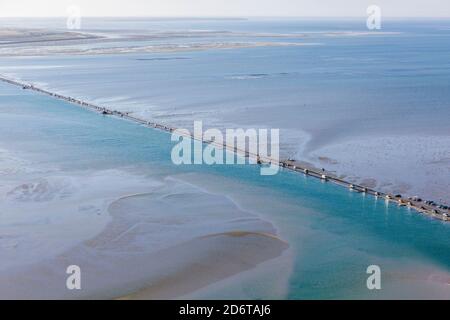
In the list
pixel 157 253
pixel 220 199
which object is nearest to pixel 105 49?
pixel 220 199

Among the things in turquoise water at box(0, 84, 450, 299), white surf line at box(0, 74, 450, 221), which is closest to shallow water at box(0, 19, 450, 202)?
white surf line at box(0, 74, 450, 221)

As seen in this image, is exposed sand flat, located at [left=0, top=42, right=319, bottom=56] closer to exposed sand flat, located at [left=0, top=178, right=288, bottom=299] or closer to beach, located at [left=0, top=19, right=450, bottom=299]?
beach, located at [left=0, top=19, right=450, bottom=299]

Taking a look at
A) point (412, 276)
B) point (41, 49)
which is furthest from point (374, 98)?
point (41, 49)

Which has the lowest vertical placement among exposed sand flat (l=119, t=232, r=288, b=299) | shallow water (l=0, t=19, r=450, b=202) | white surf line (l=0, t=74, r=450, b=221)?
exposed sand flat (l=119, t=232, r=288, b=299)

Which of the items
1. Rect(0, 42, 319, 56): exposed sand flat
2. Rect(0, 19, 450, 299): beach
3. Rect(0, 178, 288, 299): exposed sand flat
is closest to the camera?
Rect(0, 178, 288, 299): exposed sand flat

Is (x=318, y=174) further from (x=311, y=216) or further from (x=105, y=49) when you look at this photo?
(x=105, y=49)

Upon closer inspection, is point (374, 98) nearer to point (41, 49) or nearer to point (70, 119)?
point (70, 119)

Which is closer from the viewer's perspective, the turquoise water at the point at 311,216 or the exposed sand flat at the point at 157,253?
the exposed sand flat at the point at 157,253

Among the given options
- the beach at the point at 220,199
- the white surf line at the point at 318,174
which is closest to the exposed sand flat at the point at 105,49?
the beach at the point at 220,199

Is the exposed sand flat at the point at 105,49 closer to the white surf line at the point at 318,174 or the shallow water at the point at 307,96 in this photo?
the shallow water at the point at 307,96
